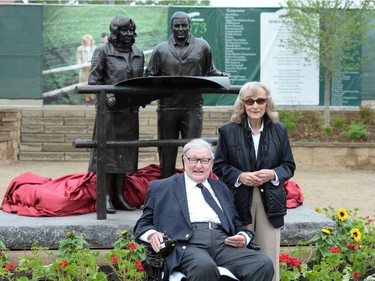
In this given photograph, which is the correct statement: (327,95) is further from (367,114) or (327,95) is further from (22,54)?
(22,54)

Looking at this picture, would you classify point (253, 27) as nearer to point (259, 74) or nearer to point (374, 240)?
point (259, 74)

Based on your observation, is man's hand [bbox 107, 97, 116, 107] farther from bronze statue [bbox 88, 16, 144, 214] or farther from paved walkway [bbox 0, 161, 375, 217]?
paved walkway [bbox 0, 161, 375, 217]

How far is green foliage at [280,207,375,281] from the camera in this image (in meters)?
5.63

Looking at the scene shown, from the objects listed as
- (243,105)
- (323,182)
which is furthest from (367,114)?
(243,105)

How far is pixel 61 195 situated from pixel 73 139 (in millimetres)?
9362

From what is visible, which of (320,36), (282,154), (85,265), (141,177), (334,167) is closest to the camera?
(282,154)

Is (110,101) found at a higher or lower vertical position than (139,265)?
higher

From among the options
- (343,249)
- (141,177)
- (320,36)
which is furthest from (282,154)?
(320,36)

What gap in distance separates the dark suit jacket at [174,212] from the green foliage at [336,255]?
0.70m

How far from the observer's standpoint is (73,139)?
1656 centimetres

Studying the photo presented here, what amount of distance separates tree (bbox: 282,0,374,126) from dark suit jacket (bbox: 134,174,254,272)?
39.2 ft

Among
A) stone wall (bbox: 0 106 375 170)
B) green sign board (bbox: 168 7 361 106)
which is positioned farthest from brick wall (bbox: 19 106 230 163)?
green sign board (bbox: 168 7 361 106)

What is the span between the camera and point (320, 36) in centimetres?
1677

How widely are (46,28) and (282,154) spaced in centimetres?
1325
